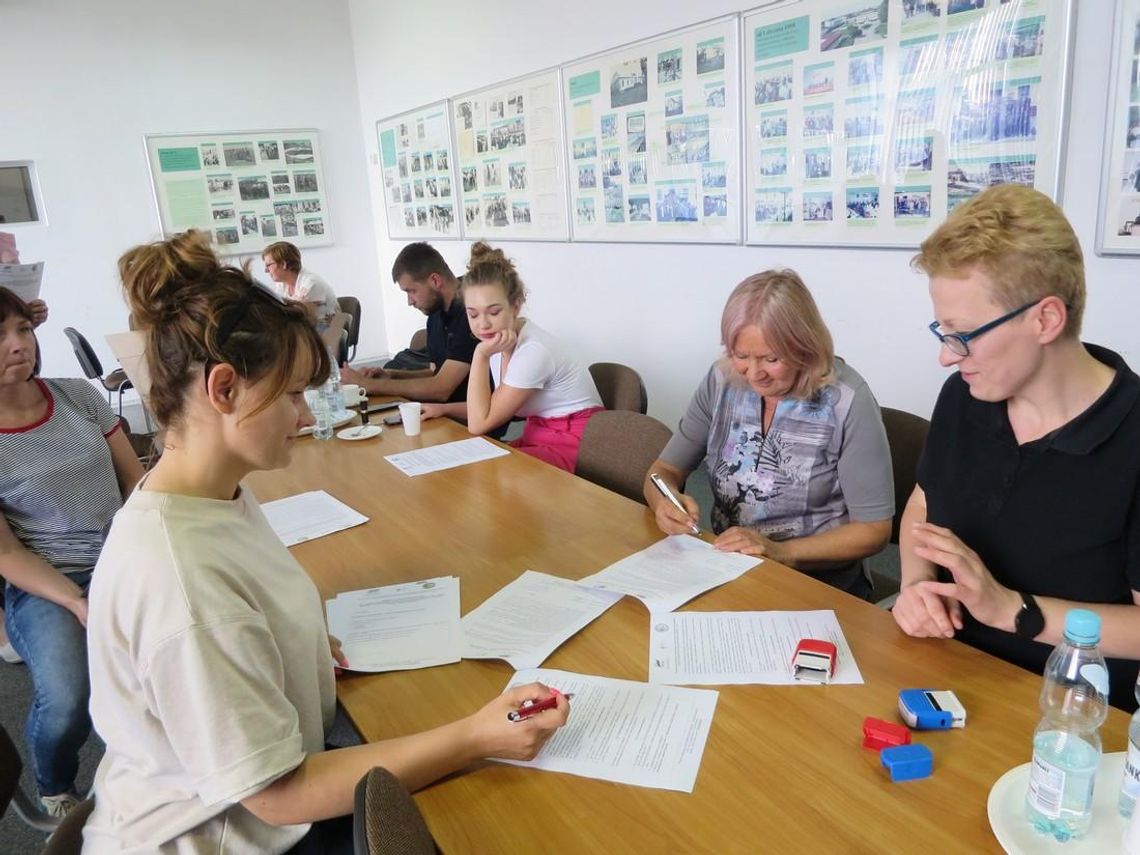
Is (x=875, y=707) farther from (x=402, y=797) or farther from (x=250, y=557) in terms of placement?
(x=250, y=557)

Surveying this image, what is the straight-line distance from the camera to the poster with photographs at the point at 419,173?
5.34 m

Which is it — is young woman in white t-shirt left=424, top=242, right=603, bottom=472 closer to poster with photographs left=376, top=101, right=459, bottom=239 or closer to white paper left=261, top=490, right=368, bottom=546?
white paper left=261, top=490, right=368, bottom=546

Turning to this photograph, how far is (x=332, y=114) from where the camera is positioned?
6371 mm

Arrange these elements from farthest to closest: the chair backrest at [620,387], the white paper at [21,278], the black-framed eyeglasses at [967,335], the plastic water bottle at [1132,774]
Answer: the chair backrest at [620,387] → the white paper at [21,278] → the black-framed eyeglasses at [967,335] → the plastic water bottle at [1132,774]

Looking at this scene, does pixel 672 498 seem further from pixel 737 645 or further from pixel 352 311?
pixel 352 311

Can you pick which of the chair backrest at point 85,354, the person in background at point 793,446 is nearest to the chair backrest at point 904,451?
the person in background at point 793,446

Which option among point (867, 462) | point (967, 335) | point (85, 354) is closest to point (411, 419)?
point (867, 462)

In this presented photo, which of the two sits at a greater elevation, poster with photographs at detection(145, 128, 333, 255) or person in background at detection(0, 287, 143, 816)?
poster with photographs at detection(145, 128, 333, 255)

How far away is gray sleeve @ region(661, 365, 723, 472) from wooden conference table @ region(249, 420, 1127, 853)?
32 cm

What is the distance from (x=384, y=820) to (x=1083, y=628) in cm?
71

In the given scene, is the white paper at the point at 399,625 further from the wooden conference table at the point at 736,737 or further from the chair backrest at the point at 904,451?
the chair backrest at the point at 904,451

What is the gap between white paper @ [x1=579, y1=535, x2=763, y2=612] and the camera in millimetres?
1380

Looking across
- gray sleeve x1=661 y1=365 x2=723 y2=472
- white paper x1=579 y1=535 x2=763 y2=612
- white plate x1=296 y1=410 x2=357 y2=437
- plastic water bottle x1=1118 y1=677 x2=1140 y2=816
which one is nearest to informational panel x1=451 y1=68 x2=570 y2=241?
white plate x1=296 y1=410 x2=357 y2=437

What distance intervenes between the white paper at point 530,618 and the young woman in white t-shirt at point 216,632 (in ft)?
0.78
